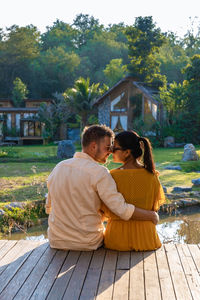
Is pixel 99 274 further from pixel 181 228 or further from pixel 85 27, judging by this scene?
pixel 85 27

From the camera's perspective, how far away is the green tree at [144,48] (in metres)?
28.8

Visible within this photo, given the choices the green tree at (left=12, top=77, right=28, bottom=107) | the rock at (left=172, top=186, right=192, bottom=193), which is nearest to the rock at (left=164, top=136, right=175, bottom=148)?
the rock at (left=172, top=186, right=192, bottom=193)

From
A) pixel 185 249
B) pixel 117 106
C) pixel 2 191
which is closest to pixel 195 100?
pixel 117 106

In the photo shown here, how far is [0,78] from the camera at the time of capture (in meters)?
41.9

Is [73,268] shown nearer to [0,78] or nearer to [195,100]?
[195,100]

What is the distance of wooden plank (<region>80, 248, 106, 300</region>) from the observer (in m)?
2.73

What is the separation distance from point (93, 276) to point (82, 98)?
83.2 feet

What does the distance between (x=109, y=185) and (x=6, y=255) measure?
1121 mm

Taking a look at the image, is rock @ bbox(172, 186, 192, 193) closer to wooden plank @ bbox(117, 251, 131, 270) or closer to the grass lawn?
the grass lawn

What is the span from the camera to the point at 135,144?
3.40 metres

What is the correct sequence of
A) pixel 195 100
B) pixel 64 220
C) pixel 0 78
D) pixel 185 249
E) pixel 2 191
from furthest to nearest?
pixel 0 78 < pixel 195 100 < pixel 2 191 < pixel 185 249 < pixel 64 220

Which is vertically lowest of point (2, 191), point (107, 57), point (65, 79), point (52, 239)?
point (2, 191)

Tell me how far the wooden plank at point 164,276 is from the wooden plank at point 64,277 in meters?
0.65

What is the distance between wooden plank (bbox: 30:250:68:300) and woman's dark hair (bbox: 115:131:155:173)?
3.33ft
